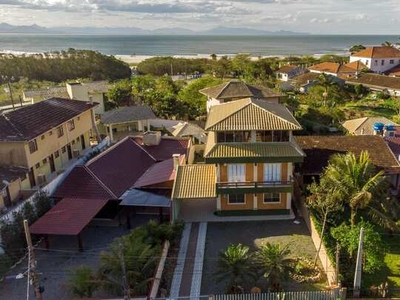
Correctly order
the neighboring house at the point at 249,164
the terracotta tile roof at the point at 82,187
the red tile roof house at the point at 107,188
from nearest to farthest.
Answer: the red tile roof house at the point at 107,188
the neighboring house at the point at 249,164
the terracotta tile roof at the point at 82,187

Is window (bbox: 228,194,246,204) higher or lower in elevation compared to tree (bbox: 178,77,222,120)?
lower

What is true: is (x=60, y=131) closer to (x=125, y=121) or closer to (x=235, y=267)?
(x=125, y=121)

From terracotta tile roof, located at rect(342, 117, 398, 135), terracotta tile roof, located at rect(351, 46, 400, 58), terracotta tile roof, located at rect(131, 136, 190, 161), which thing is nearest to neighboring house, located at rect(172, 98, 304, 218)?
terracotta tile roof, located at rect(131, 136, 190, 161)

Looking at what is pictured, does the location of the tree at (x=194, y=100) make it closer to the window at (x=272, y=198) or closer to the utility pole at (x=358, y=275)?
the window at (x=272, y=198)

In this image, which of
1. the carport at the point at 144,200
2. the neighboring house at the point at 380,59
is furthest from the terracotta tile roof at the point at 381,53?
the carport at the point at 144,200

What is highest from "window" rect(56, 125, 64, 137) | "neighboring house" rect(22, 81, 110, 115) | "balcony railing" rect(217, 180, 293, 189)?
"neighboring house" rect(22, 81, 110, 115)

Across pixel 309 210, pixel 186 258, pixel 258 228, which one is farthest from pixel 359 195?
pixel 186 258

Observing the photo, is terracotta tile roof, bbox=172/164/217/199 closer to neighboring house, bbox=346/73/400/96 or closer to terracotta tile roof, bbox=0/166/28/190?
terracotta tile roof, bbox=0/166/28/190
